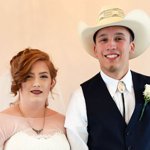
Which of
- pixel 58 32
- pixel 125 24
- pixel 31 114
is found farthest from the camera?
pixel 58 32

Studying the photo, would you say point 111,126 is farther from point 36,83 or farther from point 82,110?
point 36,83

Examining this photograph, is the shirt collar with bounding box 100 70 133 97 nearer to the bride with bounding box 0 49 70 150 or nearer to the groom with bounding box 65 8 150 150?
the groom with bounding box 65 8 150 150

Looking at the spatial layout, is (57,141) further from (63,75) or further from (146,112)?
(63,75)

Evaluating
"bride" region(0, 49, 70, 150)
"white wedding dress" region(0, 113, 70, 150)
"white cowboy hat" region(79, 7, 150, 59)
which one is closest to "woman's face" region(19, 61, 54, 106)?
"bride" region(0, 49, 70, 150)

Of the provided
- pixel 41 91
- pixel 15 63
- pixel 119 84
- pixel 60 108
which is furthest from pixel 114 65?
pixel 60 108

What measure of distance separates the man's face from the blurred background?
2.06ft

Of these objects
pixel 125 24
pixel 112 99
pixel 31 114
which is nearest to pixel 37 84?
pixel 31 114

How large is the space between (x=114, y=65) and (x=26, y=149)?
59 cm

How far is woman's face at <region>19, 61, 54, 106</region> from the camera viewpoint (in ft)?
5.56

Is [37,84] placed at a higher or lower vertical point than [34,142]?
higher

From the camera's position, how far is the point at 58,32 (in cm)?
230

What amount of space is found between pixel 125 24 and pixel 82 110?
0.48 metres

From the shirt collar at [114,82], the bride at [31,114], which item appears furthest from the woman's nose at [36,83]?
the shirt collar at [114,82]

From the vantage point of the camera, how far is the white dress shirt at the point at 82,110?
1.62 m
